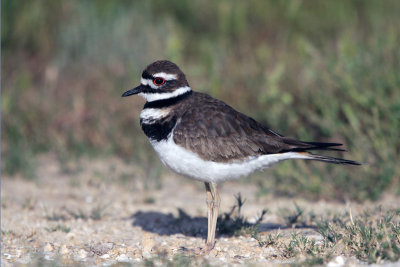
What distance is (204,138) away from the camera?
4086 mm

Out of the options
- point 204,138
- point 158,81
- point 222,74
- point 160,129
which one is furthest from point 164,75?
point 222,74

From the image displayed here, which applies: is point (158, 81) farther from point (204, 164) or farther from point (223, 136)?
point (204, 164)

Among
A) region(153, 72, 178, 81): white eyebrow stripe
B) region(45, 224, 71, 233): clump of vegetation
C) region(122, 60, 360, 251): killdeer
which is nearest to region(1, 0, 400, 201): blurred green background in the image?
region(122, 60, 360, 251): killdeer

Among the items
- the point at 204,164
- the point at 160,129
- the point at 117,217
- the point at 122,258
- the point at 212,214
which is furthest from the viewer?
the point at 117,217

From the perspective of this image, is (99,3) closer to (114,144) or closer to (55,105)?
(55,105)

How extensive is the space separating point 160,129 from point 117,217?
5.24ft

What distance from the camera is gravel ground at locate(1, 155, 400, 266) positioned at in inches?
155

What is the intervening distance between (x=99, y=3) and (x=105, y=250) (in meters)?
5.50

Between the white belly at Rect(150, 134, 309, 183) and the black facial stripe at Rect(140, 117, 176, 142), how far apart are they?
0.14 ft

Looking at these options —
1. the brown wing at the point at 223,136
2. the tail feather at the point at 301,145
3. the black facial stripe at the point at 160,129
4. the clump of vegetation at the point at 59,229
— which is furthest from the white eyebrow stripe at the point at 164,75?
the clump of vegetation at the point at 59,229

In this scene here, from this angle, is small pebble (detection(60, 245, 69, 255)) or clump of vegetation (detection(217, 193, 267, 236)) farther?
clump of vegetation (detection(217, 193, 267, 236))

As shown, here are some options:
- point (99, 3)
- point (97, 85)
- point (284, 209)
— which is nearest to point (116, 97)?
point (97, 85)

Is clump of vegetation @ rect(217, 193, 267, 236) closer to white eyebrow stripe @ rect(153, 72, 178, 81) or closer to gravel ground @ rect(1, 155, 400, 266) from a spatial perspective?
gravel ground @ rect(1, 155, 400, 266)

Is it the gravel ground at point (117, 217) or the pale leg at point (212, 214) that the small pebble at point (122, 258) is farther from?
the pale leg at point (212, 214)
